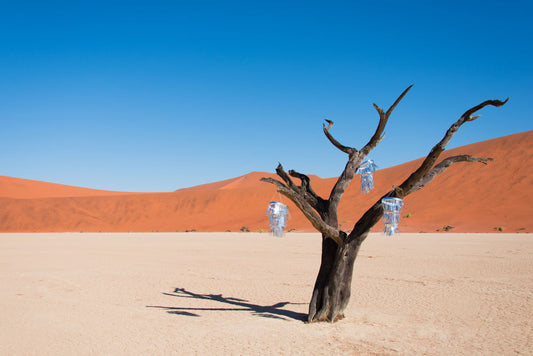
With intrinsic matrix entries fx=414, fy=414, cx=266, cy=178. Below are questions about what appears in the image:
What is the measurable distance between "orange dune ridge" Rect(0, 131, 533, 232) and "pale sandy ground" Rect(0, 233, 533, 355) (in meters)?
14.5

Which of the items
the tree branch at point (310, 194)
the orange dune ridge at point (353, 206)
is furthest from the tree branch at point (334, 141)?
the orange dune ridge at point (353, 206)

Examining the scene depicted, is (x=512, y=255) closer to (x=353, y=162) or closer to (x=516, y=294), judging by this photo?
(x=516, y=294)

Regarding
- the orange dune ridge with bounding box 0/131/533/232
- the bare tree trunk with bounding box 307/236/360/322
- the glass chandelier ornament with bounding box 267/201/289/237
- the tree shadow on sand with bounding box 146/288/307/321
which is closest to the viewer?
the glass chandelier ornament with bounding box 267/201/289/237

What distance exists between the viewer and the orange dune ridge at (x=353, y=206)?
1304 inches

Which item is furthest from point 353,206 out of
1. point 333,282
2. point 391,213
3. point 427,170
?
point 391,213

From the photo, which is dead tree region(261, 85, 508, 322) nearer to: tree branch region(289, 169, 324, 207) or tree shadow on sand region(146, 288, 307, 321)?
tree branch region(289, 169, 324, 207)

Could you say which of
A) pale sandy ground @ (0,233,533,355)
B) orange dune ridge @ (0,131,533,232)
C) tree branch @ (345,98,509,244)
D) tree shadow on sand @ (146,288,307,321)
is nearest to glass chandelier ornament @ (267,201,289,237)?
tree branch @ (345,98,509,244)

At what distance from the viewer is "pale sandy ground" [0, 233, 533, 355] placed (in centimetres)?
553

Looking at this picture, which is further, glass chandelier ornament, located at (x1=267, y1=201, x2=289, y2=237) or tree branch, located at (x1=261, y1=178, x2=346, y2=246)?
glass chandelier ornament, located at (x1=267, y1=201, x2=289, y2=237)

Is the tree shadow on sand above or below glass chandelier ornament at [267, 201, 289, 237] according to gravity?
below

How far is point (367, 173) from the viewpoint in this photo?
258 inches

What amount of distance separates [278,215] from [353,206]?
127 ft

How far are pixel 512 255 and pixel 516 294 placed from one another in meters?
7.67

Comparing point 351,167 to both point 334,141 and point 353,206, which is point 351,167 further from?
point 353,206
